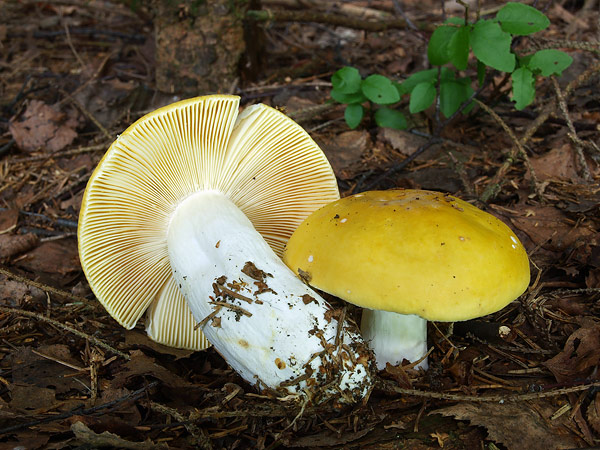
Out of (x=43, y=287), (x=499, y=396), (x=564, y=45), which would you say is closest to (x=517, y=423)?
(x=499, y=396)

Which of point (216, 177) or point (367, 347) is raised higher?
point (216, 177)

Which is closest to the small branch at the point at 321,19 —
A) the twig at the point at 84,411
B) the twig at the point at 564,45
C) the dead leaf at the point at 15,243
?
the twig at the point at 564,45

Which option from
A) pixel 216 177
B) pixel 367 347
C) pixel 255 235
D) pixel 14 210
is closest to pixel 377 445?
pixel 367 347

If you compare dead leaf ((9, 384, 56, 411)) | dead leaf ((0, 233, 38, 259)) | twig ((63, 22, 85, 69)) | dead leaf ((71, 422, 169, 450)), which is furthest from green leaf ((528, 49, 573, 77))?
twig ((63, 22, 85, 69))

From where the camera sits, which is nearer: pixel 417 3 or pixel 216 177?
pixel 216 177

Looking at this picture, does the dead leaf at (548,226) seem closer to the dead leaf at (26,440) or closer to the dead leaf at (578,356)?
the dead leaf at (578,356)

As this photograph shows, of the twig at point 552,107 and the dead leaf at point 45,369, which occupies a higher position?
the twig at point 552,107

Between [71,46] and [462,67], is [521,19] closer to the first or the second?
[462,67]

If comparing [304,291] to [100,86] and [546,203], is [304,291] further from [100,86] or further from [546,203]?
[100,86]
